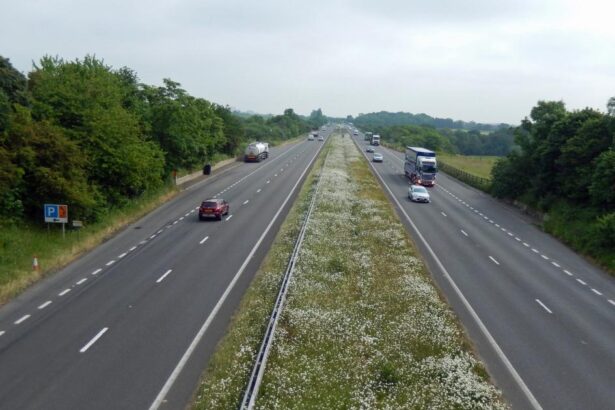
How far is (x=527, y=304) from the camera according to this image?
25.3m

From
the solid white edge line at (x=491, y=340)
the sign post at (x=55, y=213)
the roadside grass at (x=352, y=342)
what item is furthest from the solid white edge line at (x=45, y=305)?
the solid white edge line at (x=491, y=340)

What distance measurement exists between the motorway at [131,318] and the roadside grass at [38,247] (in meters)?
0.68

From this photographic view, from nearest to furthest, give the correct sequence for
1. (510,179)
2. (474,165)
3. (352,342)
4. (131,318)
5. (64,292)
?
1. (352,342)
2. (131,318)
3. (64,292)
4. (510,179)
5. (474,165)

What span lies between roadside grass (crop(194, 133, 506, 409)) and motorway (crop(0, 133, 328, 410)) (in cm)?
140

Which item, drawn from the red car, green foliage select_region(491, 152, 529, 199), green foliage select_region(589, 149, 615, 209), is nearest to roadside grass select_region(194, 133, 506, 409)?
the red car

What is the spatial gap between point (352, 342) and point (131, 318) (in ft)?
31.5

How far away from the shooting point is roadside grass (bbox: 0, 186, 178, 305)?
2571 cm

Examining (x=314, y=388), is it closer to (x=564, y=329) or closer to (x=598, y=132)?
(x=564, y=329)

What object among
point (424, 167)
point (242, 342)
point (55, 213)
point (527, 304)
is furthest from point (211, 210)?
point (424, 167)

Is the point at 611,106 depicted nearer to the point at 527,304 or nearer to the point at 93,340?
the point at 527,304

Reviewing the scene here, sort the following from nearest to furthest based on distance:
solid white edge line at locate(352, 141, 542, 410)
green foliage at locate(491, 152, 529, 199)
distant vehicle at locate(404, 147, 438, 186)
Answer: solid white edge line at locate(352, 141, 542, 410), green foliage at locate(491, 152, 529, 199), distant vehicle at locate(404, 147, 438, 186)

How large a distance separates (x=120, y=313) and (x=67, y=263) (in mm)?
9210

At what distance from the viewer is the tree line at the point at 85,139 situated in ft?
106

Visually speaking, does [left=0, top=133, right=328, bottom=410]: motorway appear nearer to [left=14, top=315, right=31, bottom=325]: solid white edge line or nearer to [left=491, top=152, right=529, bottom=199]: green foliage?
[left=14, top=315, right=31, bottom=325]: solid white edge line
